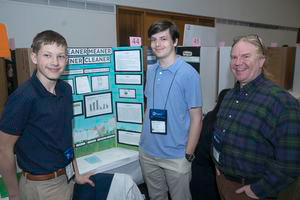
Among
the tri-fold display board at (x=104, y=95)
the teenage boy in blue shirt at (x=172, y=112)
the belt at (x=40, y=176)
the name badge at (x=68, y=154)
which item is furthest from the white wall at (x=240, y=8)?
the belt at (x=40, y=176)

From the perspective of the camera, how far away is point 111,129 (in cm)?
185

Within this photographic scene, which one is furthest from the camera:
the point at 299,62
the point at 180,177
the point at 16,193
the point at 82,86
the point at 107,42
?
the point at 107,42

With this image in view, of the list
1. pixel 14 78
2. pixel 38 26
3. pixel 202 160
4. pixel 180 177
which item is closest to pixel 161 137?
pixel 180 177

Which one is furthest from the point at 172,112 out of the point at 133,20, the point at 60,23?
the point at 133,20

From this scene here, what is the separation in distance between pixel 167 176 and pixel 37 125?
86cm

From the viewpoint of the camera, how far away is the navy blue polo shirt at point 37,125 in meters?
1.01

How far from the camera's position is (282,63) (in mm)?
2775

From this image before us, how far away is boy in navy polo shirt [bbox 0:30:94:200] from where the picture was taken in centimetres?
102

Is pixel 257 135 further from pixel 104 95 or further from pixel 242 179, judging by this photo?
pixel 104 95

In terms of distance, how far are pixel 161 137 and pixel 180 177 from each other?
0.90 ft

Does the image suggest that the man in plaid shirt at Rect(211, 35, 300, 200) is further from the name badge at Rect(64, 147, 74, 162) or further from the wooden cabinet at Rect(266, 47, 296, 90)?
the wooden cabinet at Rect(266, 47, 296, 90)

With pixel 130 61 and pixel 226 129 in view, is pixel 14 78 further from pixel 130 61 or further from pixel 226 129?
pixel 226 129

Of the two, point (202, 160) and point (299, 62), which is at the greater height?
point (299, 62)

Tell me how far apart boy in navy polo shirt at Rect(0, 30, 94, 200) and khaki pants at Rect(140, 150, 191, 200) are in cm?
59
